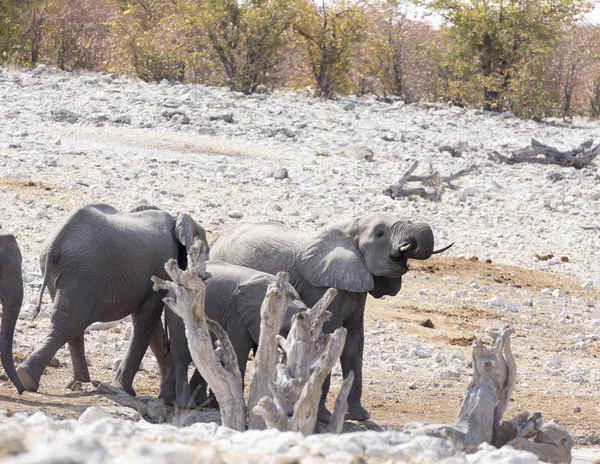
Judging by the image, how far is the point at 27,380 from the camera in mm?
7211

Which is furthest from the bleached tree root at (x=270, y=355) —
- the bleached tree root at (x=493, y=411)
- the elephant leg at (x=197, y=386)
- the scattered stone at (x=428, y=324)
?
the scattered stone at (x=428, y=324)

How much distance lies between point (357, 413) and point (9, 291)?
87.7 inches

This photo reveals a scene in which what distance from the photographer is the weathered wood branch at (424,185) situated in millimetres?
14734

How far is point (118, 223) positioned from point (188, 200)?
18.0ft

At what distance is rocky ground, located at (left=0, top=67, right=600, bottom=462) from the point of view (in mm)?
8133

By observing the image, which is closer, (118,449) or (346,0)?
(118,449)

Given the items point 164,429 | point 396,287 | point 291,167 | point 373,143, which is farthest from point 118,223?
point 373,143

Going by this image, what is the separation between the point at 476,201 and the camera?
15.0 m

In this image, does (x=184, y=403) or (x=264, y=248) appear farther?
(x=264, y=248)

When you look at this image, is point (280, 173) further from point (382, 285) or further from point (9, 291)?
point (9, 291)

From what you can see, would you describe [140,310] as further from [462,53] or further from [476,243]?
[462,53]

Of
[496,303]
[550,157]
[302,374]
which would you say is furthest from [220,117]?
[302,374]

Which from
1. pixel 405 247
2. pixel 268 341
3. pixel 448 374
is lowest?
pixel 448 374

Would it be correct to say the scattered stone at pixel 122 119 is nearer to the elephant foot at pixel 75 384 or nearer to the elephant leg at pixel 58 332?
the elephant foot at pixel 75 384
